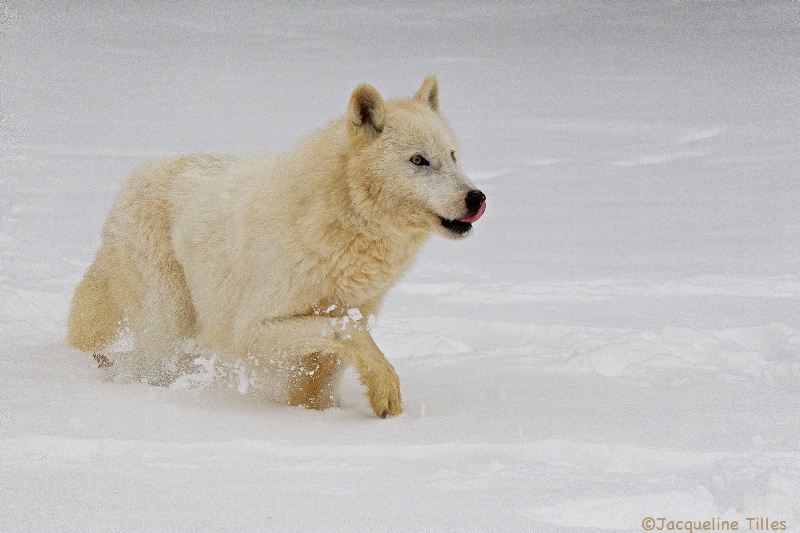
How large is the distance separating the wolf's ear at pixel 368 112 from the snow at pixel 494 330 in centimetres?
143

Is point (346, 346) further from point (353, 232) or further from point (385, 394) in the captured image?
point (353, 232)

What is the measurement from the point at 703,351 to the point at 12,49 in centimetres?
1936

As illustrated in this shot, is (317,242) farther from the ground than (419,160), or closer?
closer

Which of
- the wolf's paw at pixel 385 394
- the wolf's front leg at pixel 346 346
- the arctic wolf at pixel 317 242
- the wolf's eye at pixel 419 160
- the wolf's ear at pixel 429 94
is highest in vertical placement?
the wolf's ear at pixel 429 94

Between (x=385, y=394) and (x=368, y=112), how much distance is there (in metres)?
1.40

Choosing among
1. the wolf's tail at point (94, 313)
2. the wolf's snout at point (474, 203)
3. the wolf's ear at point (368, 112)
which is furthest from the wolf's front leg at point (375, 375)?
the wolf's tail at point (94, 313)

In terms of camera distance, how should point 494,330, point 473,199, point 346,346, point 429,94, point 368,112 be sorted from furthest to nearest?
point 494,330, point 429,94, point 368,112, point 346,346, point 473,199

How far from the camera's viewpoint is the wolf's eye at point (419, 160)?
177 inches

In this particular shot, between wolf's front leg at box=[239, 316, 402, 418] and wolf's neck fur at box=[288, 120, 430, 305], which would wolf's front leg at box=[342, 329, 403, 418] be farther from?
wolf's neck fur at box=[288, 120, 430, 305]

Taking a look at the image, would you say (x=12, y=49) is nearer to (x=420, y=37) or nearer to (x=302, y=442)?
(x=420, y=37)

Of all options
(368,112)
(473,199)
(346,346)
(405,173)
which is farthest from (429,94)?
(346,346)

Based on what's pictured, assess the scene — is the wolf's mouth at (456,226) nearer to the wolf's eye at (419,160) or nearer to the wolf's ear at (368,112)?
the wolf's eye at (419,160)

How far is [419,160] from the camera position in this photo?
14.8ft

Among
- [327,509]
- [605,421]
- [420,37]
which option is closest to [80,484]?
[327,509]
